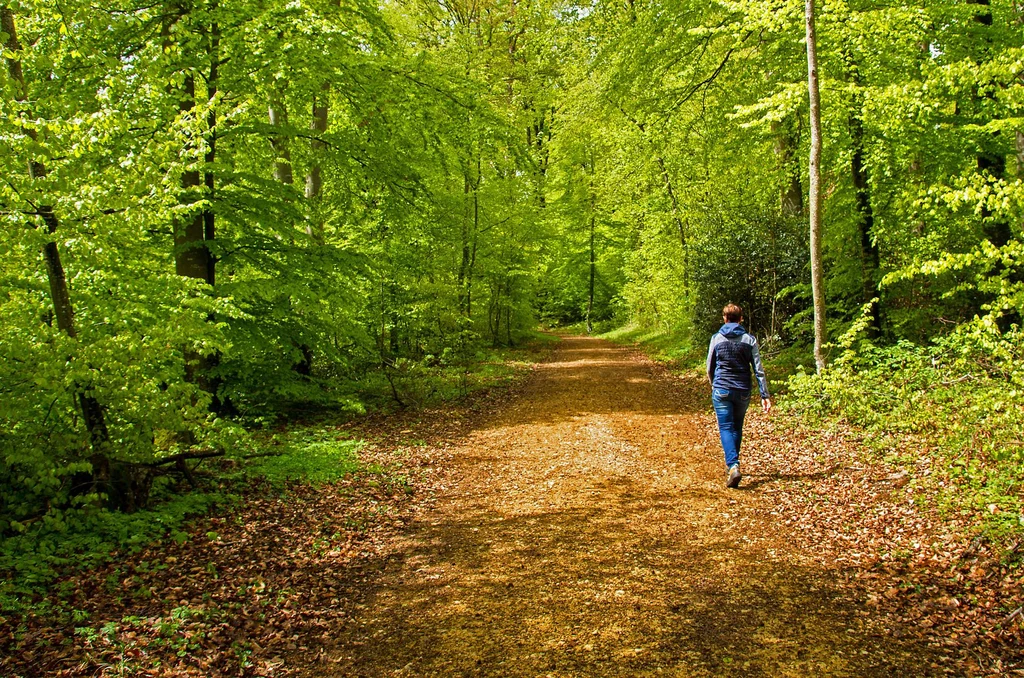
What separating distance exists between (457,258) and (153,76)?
1358 centimetres

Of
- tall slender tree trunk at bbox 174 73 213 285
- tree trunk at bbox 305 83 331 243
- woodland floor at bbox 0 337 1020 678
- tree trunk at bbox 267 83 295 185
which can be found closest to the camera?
woodland floor at bbox 0 337 1020 678

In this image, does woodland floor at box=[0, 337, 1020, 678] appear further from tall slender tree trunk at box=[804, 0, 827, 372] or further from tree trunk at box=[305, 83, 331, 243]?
tree trunk at box=[305, 83, 331, 243]

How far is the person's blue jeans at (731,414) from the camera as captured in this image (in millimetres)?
6711

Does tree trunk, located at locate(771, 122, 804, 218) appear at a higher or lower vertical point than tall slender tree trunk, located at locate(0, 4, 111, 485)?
higher

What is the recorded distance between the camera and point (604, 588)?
4.33 meters

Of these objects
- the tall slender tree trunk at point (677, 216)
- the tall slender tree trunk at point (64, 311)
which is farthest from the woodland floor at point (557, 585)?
the tall slender tree trunk at point (677, 216)

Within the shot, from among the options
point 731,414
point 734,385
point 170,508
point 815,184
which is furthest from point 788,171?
point 170,508

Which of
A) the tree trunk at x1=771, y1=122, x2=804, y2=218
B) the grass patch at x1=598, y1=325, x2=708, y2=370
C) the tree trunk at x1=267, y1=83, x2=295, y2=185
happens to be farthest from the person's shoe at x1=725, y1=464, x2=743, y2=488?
the grass patch at x1=598, y1=325, x2=708, y2=370

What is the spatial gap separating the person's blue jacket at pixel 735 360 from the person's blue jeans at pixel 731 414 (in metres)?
0.08

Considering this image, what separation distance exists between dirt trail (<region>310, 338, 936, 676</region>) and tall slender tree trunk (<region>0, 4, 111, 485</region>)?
256cm

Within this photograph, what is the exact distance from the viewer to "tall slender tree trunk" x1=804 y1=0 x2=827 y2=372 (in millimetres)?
8414

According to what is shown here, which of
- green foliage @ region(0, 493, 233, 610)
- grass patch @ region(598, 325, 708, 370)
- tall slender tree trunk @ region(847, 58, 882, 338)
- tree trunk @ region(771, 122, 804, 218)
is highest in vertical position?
tree trunk @ region(771, 122, 804, 218)

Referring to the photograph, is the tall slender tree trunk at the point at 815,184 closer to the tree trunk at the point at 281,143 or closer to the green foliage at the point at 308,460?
the green foliage at the point at 308,460

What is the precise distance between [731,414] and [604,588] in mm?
3249
